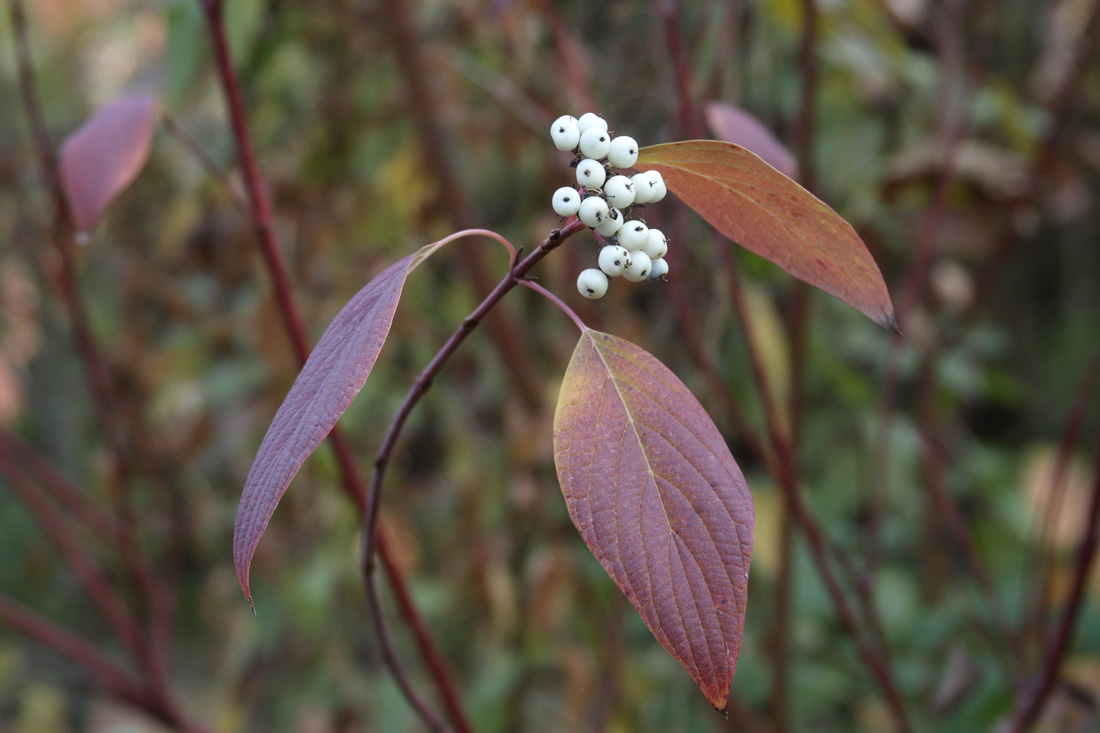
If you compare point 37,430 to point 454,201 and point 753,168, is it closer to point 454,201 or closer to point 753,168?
point 454,201

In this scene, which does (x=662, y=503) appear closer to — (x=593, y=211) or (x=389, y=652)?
(x=593, y=211)

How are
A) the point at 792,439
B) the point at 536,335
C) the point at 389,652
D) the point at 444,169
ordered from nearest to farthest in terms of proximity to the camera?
1. the point at 389,652
2. the point at 792,439
3. the point at 444,169
4. the point at 536,335

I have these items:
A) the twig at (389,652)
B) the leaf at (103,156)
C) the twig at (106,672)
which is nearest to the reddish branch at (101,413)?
the twig at (106,672)

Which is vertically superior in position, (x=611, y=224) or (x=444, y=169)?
(x=611, y=224)

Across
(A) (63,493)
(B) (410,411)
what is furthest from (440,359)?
(A) (63,493)

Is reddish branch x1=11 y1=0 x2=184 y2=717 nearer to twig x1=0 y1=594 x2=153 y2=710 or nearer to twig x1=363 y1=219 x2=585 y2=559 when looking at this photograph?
twig x1=0 y1=594 x2=153 y2=710

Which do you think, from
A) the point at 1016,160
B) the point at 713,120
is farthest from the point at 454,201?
the point at 1016,160
